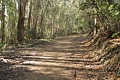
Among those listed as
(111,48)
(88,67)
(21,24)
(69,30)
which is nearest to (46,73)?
(88,67)

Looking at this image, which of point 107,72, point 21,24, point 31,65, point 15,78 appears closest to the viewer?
point 15,78

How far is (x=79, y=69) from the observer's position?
1115 cm

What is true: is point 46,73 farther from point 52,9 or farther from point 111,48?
point 52,9

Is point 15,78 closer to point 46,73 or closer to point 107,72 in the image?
point 46,73

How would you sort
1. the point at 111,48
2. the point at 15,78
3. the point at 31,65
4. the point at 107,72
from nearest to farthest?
the point at 15,78, the point at 107,72, the point at 31,65, the point at 111,48

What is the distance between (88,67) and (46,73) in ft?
8.48

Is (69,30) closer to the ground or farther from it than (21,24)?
closer to the ground

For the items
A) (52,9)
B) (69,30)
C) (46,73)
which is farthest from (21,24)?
(69,30)

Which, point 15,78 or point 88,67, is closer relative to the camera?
point 15,78

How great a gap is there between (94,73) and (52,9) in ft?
170

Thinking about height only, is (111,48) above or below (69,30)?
above

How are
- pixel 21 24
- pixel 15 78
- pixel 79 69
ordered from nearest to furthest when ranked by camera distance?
1. pixel 15 78
2. pixel 79 69
3. pixel 21 24

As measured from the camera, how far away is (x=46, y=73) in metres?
10.2

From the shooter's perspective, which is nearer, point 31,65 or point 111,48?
point 31,65
